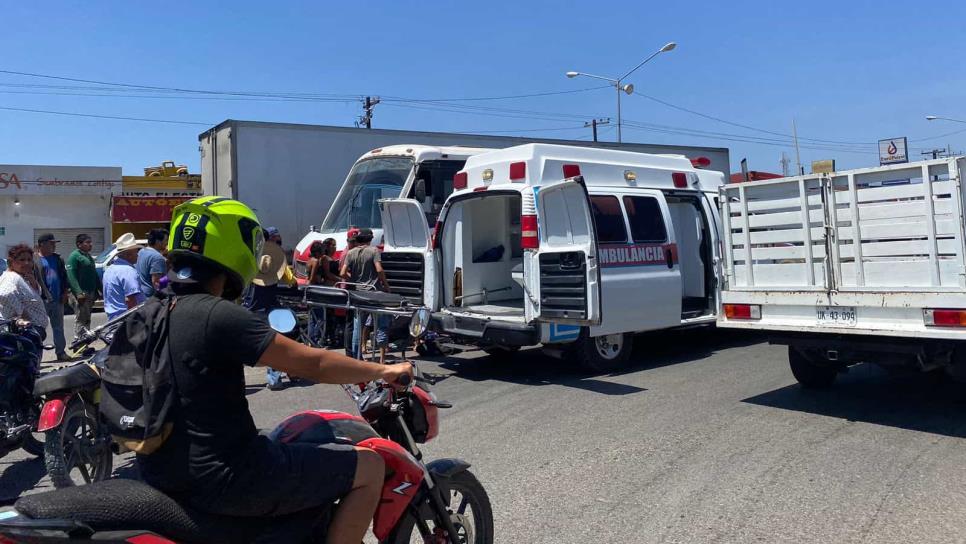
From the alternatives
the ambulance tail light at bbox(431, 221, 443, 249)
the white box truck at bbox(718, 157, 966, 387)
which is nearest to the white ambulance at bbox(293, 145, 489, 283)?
the ambulance tail light at bbox(431, 221, 443, 249)

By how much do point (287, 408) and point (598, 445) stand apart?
3.36 m

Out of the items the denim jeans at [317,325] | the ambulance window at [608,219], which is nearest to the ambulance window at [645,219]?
the ambulance window at [608,219]

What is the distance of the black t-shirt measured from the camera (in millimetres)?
2514

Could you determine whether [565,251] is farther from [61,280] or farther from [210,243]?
[61,280]

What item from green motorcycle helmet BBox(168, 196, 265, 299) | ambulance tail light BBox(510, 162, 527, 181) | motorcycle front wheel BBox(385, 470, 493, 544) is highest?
ambulance tail light BBox(510, 162, 527, 181)

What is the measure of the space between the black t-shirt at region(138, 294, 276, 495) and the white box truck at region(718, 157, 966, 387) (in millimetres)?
5582

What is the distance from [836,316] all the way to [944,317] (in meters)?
0.90

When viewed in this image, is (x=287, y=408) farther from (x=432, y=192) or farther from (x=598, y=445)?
(x=432, y=192)

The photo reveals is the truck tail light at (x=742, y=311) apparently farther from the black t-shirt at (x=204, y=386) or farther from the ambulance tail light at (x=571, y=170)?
the black t-shirt at (x=204, y=386)

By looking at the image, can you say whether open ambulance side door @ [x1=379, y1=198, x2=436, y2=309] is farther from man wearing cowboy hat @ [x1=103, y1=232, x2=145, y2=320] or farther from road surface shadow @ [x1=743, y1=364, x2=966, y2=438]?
road surface shadow @ [x1=743, y1=364, x2=966, y2=438]

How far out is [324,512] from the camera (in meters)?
2.88

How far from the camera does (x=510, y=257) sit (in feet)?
36.3

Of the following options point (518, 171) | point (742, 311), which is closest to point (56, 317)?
point (518, 171)

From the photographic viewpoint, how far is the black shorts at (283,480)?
2576mm
